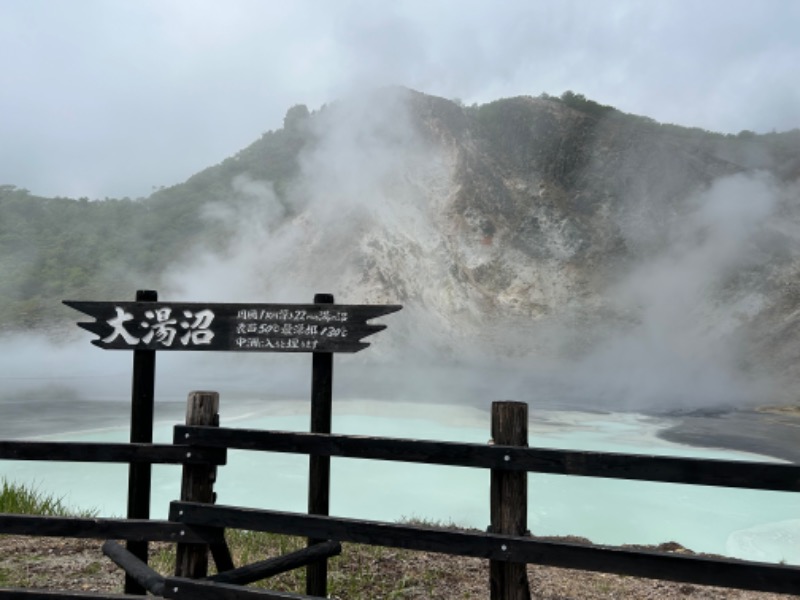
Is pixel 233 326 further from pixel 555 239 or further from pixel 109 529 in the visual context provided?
pixel 555 239

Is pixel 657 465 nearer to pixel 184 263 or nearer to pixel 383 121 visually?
pixel 184 263

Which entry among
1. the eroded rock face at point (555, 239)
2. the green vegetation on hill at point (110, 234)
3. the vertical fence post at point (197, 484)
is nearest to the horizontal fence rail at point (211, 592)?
the vertical fence post at point (197, 484)

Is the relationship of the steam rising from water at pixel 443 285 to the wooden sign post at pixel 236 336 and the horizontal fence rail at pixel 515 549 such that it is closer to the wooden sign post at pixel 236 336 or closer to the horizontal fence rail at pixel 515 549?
the wooden sign post at pixel 236 336

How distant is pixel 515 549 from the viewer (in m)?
3.03

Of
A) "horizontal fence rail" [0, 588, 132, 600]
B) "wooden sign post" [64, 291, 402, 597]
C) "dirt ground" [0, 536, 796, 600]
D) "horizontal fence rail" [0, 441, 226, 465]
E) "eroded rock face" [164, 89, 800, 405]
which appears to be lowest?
"dirt ground" [0, 536, 796, 600]

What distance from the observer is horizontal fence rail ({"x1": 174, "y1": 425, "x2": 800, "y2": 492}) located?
282 cm

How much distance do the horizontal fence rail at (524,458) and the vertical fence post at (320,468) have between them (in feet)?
1.94

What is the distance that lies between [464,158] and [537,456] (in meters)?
38.2

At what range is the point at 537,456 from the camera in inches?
122

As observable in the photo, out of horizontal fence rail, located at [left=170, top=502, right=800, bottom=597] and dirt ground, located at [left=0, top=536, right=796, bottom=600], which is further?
dirt ground, located at [left=0, top=536, right=796, bottom=600]

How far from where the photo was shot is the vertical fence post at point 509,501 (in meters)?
3.21

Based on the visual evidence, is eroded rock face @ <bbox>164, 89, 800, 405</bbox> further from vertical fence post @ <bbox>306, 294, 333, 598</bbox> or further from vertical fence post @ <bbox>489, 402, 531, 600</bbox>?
vertical fence post @ <bbox>489, 402, 531, 600</bbox>

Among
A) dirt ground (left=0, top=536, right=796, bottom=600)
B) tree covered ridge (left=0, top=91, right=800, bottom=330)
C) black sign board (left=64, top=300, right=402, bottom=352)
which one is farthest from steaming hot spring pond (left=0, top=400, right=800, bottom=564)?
tree covered ridge (left=0, top=91, right=800, bottom=330)

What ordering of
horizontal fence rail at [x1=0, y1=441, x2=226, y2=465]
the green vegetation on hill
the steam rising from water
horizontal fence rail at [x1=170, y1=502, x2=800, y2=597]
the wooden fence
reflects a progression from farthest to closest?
the green vegetation on hill < the steam rising from water < horizontal fence rail at [x1=0, y1=441, x2=226, y2=465] < the wooden fence < horizontal fence rail at [x1=170, y1=502, x2=800, y2=597]
